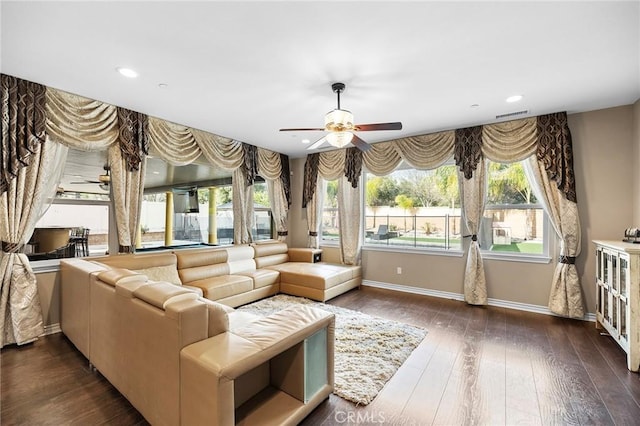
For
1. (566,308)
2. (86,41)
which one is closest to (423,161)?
(566,308)

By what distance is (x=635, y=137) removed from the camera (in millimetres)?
3348

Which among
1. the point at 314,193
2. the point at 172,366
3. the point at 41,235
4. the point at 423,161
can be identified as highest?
the point at 423,161

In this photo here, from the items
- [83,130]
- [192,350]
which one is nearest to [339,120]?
[192,350]

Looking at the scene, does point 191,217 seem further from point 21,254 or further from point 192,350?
point 192,350

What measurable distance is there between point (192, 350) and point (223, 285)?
2.48 meters

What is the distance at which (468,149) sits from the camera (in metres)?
4.27

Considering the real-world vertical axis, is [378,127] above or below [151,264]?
above

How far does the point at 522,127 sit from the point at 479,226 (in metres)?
1.49

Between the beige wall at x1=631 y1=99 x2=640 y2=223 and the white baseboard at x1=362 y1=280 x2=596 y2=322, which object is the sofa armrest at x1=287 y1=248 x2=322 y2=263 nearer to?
the white baseboard at x1=362 y1=280 x2=596 y2=322

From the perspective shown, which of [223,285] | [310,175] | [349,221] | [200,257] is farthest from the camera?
[310,175]

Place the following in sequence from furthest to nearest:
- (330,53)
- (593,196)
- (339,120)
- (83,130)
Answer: (593,196), (83,130), (339,120), (330,53)

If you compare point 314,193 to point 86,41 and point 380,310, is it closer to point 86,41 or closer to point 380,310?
point 380,310

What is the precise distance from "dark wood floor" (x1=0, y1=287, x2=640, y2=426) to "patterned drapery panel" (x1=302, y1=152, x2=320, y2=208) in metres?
3.53

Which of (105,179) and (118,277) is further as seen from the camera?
(105,179)
